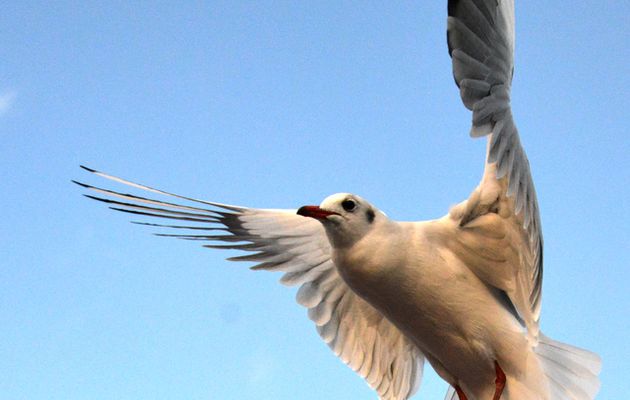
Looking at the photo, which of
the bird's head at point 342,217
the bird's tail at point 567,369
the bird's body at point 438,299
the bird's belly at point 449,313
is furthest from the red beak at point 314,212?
the bird's tail at point 567,369

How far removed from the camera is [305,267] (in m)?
4.98

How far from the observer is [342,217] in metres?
3.98

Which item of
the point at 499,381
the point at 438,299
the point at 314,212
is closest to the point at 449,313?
the point at 438,299

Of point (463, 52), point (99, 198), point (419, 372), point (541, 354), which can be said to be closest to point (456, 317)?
point (541, 354)

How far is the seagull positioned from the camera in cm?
362

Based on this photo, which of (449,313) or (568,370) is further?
(568,370)

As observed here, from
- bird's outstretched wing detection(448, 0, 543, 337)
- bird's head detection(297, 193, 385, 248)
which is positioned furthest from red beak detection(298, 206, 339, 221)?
bird's outstretched wing detection(448, 0, 543, 337)

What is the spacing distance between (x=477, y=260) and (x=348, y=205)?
0.76 metres

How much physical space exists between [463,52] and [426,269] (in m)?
1.14

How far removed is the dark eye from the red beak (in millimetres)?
66

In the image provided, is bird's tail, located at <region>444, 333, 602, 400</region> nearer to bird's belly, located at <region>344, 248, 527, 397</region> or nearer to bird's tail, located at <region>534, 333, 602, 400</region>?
bird's tail, located at <region>534, 333, 602, 400</region>

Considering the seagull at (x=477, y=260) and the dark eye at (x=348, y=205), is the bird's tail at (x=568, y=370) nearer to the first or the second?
the seagull at (x=477, y=260)

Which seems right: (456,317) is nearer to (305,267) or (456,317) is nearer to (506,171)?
(506,171)

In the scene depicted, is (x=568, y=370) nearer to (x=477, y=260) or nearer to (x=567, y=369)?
(x=567, y=369)
